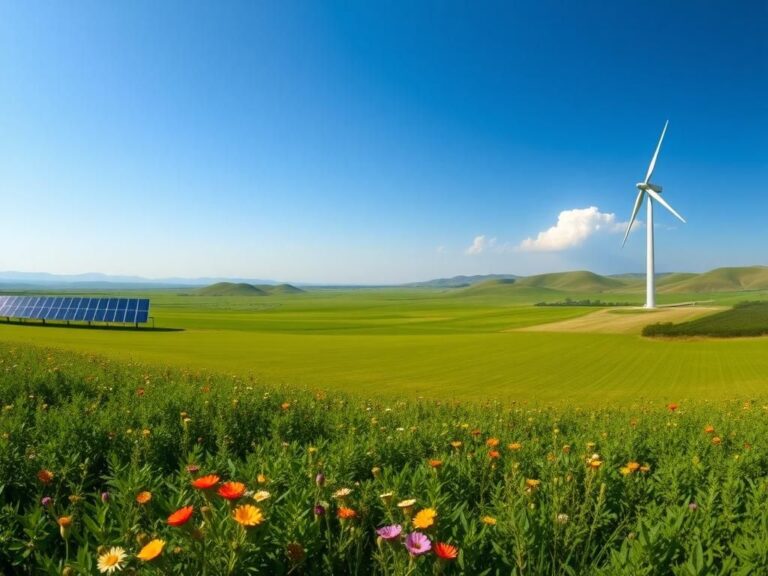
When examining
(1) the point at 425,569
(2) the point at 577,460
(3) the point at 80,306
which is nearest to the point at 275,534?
(1) the point at 425,569

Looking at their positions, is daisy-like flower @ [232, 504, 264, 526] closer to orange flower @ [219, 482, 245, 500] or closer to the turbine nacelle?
orange flower @ [219, 482, 245, 500]

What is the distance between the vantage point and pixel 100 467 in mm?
5816

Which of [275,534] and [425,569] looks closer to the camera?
[425,569]

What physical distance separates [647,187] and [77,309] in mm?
100543

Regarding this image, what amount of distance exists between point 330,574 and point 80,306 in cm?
8490

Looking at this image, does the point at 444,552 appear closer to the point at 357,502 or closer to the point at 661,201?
the point at 357,502

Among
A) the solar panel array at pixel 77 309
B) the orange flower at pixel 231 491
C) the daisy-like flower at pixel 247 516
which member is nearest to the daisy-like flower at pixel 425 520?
the daisy-like flower at pixel 247 516

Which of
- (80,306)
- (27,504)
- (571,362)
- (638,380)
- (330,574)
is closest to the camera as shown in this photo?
(330,574)

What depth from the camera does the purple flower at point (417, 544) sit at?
2236mm

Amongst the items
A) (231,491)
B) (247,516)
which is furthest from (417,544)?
(231,491)

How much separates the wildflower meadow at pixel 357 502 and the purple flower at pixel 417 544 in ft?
0.03

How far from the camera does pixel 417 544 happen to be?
2.34 metres

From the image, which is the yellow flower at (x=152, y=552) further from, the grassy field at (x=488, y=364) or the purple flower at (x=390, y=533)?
the grassy field at (x=488, y=364)

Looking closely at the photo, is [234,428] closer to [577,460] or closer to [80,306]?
[577,460]
